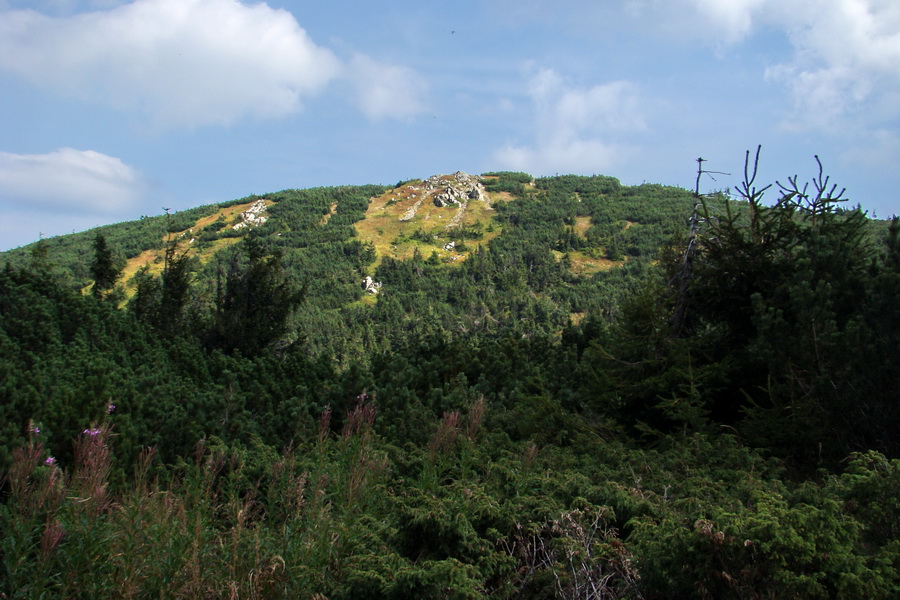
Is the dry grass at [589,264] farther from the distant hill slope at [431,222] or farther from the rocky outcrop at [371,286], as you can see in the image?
the rocky outcrop at [371,286]

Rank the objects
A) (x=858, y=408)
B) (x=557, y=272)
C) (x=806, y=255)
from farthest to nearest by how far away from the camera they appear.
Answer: (x=557, y=272)
(x=806, y=255)
(x=858, y=408)

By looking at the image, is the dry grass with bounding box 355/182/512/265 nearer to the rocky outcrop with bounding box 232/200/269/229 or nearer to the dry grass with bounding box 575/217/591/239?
the dry grass with bounding box 575/217/591/239

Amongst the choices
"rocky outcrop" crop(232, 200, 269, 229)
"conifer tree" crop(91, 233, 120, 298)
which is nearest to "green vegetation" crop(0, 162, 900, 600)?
"conifer tree" crop(91, 233, 120, 298)

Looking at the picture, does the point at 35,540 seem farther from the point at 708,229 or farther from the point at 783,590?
the point at 708,229

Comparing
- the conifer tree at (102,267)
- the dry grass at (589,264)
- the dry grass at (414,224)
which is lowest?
the conifer tree at (102,267)

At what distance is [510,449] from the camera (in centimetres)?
639

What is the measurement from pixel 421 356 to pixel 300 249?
417 ft

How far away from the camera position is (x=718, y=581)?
2412 mm

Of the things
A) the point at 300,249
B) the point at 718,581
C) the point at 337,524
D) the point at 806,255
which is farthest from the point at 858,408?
the point at 300,249

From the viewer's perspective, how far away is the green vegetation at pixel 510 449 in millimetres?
2553

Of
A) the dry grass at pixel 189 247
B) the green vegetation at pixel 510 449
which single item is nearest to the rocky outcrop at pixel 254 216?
the dry grass at pixel 189 247

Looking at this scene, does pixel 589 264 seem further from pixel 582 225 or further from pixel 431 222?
pixel 431 222

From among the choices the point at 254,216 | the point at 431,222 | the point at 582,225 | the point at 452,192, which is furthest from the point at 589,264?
the point at 254,216

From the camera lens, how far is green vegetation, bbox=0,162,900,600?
2553 mm
